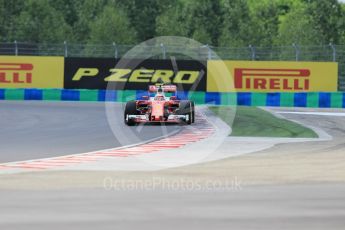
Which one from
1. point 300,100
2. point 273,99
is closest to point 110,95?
point 273,99

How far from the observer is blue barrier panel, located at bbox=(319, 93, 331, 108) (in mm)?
32750

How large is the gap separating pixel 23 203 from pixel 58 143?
7.49 metres

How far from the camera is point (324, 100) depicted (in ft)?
108

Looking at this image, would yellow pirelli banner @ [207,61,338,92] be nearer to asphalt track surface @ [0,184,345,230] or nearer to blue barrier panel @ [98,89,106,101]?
blue barrier panel @ [98,89,106,101]

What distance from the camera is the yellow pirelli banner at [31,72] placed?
35750 mm

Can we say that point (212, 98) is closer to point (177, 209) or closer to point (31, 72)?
point (31, 72)

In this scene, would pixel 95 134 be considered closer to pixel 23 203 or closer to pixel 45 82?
pixel 23 203

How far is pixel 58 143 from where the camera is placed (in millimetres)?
16438

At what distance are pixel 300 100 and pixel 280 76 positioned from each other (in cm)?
256

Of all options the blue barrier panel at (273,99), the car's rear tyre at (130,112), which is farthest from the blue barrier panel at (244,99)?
the car's rear tyre at (130,112)

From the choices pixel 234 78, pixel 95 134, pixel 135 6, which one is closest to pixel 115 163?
pixel 95 134

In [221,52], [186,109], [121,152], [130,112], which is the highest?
[221,52]

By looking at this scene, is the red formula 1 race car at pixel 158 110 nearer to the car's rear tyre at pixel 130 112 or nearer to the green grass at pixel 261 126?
the car's rear tyre at pixel 130 112

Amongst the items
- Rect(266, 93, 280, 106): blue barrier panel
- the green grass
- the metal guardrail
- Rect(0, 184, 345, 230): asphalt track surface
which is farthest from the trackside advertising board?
Rect(0, 184, 345, 230): asphalt track surface
